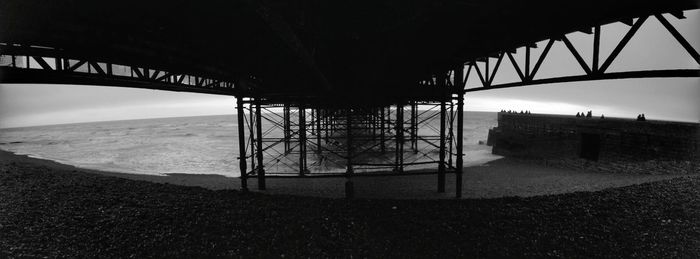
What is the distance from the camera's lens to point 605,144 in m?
17.9

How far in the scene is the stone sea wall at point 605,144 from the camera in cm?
1453

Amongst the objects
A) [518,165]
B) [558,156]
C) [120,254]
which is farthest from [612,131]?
[120,254]

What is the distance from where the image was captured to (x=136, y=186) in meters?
11.0

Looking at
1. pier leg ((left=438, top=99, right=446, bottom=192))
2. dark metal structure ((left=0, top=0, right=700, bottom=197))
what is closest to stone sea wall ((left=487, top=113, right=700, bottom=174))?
pier leg ((left=438, top=99, right=446, bottom=192))

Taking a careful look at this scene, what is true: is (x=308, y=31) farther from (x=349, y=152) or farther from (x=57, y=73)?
(x=57, y=73)

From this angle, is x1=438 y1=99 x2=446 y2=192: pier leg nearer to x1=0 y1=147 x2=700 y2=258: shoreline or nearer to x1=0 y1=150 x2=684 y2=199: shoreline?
x1=0 y1=150 x2=684 y2=199: shoreline

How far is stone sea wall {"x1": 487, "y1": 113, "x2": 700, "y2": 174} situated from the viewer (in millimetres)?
14531

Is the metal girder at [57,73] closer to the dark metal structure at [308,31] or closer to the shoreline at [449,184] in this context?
the dark metal structure at [308,31]

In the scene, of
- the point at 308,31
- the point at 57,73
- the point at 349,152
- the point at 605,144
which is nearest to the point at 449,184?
the point at 349,152

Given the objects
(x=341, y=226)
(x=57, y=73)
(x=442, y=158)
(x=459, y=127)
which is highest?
(x=57, y=73)

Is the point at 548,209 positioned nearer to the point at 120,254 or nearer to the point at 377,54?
the point at 377,54

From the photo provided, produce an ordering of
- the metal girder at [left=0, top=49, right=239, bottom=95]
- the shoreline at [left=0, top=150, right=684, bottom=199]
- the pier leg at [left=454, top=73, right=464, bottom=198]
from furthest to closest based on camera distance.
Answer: the shoreline at [left=0, top=150, right=684, bottom=199], the pier leg at [left=454, top=73, right=464, bottom=198], the metal girder at [left=0, top=49, right=239, bottom=95]

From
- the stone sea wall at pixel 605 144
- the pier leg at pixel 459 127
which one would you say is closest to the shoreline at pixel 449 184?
the pier leg at pixel 459 127

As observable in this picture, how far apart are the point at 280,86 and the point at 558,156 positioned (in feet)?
63.0
